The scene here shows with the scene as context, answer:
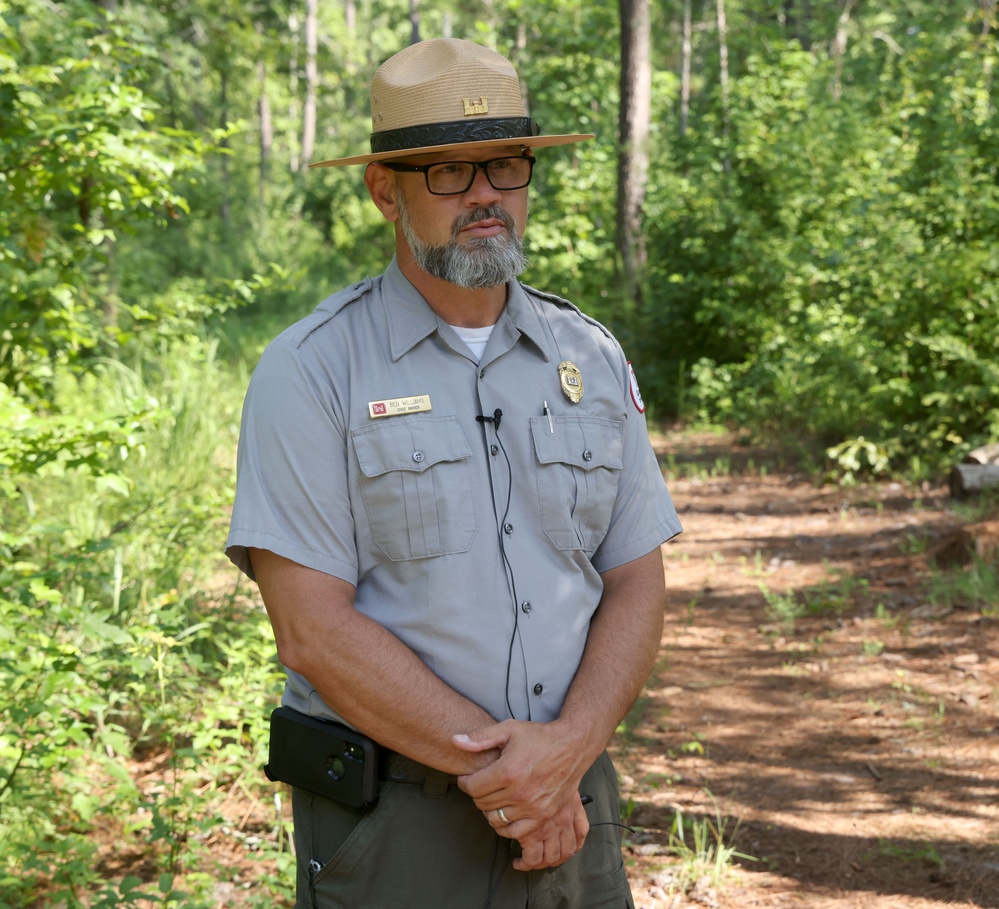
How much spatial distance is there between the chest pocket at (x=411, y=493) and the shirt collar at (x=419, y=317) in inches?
7.0

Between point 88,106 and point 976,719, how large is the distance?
4.38 meters

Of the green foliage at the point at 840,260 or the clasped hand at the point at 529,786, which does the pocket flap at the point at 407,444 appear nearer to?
the clasped hand at the point at 529,786

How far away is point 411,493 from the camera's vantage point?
1959mm

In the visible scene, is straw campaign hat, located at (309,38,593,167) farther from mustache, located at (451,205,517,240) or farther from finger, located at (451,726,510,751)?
finger, located at (451,726,510,751)

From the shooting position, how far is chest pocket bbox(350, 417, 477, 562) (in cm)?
194

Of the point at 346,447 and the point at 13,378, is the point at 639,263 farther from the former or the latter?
the point at 346,447

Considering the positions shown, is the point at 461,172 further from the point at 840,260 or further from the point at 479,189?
the point at 840,260

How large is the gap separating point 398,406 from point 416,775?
2.21 feet

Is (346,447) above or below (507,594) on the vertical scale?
above

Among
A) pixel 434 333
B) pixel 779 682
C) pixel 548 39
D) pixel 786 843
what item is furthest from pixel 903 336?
pixel 548 39

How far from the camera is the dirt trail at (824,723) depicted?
3.52 metres

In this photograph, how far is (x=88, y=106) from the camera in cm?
421

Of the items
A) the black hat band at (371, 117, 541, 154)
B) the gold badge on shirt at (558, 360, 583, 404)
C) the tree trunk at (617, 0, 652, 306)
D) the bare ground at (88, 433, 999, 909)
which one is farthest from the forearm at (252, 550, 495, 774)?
the tree trunk at (617, 0, 652, 306)

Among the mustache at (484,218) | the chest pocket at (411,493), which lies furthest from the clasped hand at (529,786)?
the mustache at (484,218)
